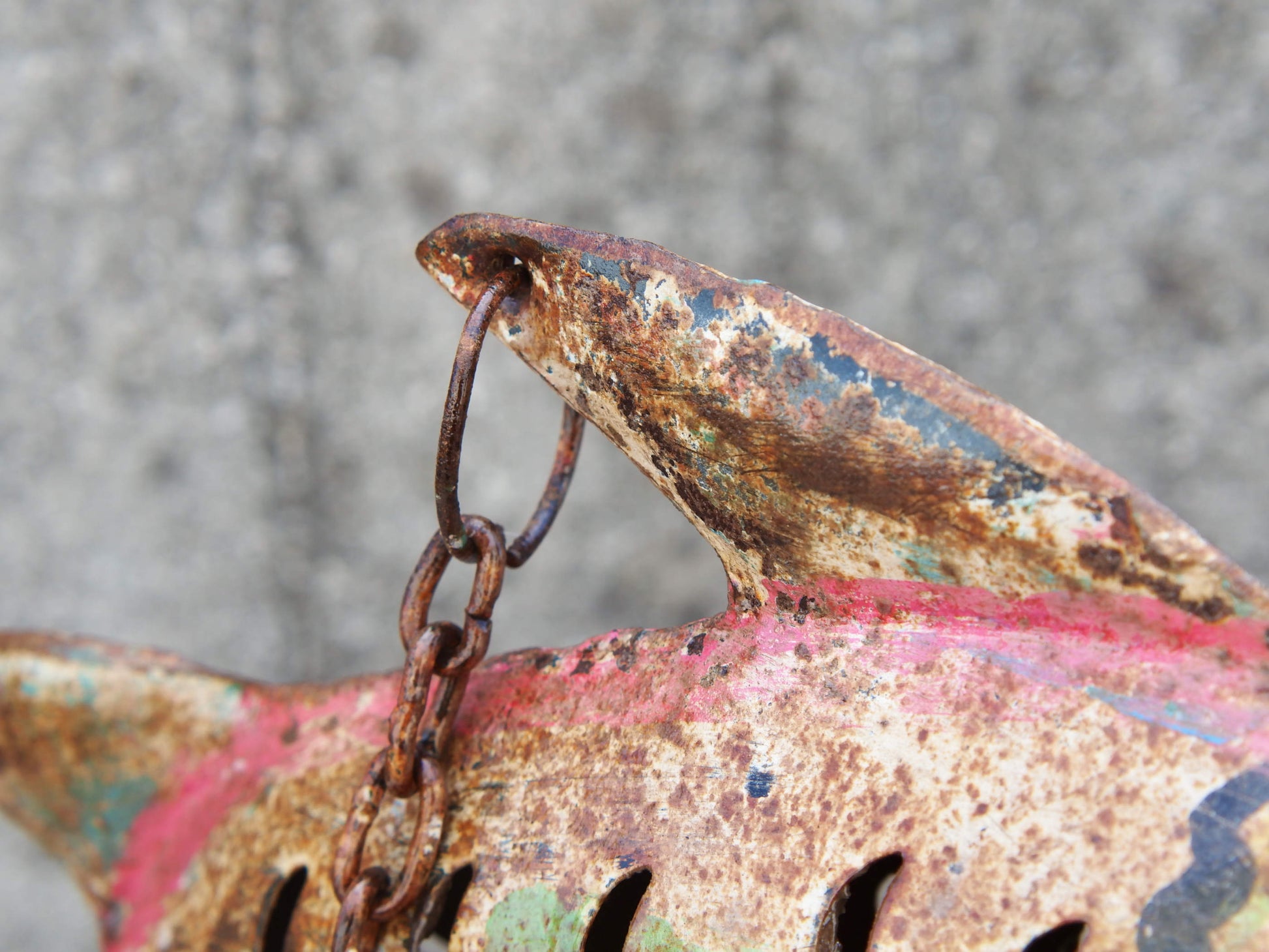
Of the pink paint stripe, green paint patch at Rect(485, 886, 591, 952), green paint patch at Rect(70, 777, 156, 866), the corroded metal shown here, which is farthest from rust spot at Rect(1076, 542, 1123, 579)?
green paint patch at Rect(70, 777, 156, 866)

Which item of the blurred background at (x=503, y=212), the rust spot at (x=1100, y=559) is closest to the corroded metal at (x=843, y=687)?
the rust spot at (x=1100, y=559)

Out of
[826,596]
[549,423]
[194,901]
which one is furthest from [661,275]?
[549,423]

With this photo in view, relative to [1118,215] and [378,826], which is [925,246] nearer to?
[1118,215]

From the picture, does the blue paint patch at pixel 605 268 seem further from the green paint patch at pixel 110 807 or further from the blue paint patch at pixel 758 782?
the green paint patch at pixel 110 807

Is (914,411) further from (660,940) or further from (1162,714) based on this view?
(660,940)

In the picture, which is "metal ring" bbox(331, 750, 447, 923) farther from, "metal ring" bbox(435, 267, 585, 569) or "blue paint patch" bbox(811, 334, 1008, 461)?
"blue paint patch" bbox(811, 334, 1008, 461)

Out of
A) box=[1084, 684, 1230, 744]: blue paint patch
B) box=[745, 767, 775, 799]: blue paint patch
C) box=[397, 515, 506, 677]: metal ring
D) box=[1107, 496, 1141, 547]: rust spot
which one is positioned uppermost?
box=[397, 515, 506, 677]: metal ring
